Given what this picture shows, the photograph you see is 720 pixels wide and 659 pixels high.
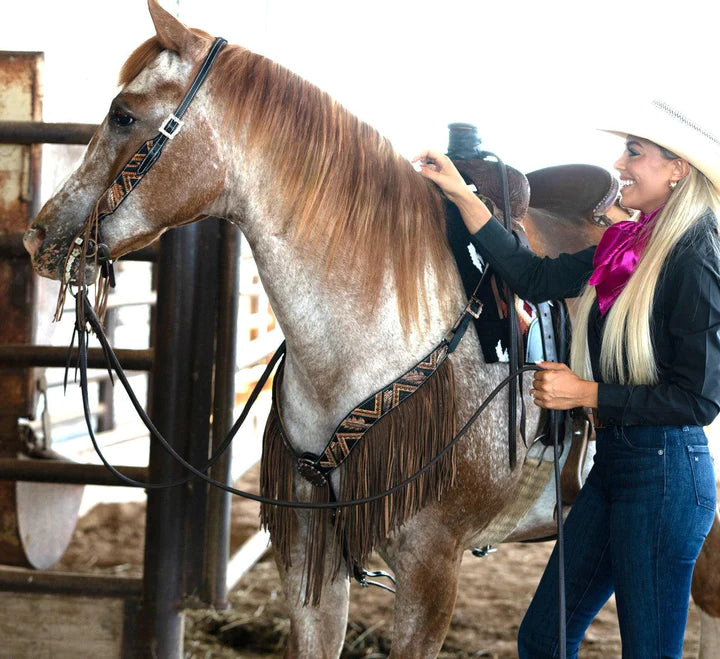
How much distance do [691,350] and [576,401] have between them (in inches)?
8.3

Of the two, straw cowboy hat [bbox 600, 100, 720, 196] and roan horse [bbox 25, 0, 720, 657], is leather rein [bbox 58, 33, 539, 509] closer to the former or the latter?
roan horse [bbox 25, 0, 720, 657]

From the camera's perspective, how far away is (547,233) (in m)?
2.06

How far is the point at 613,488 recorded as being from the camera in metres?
1.42

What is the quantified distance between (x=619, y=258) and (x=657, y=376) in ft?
0.73

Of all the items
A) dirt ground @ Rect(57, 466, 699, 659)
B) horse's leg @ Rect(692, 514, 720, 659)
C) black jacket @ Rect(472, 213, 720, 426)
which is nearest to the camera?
black jacket @ Rect(472, 213, 720, 426)

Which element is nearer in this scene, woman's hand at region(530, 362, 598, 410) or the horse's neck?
woman's hand at region(530, 362, 598, 410)

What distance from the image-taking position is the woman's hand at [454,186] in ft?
5.16

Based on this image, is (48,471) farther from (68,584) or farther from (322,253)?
(322,253)

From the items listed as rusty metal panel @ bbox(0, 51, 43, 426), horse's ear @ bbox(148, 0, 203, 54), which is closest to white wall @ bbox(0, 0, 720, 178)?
rusty metal panel @ bbox(0, 51, 43, 426)

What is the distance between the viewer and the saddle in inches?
63.4

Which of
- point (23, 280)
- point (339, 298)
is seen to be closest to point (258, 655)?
point (23, 280)

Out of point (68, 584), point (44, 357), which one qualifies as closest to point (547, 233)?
point (44, 357)

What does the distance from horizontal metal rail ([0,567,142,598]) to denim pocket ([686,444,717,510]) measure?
168 cm

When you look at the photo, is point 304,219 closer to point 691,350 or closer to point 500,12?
point 691,350
